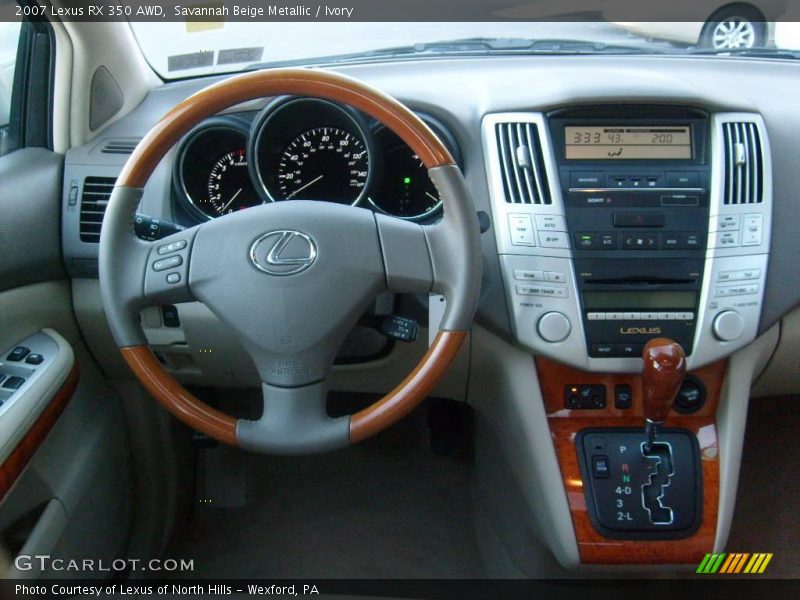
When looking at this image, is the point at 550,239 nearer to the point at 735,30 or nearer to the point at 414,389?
the point at 414,389

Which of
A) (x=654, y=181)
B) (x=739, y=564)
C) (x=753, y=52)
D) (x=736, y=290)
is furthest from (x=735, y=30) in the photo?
(x=739, y=564)

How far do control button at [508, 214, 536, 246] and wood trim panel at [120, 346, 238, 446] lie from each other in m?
0.64

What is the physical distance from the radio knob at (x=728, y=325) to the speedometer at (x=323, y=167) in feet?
2.52

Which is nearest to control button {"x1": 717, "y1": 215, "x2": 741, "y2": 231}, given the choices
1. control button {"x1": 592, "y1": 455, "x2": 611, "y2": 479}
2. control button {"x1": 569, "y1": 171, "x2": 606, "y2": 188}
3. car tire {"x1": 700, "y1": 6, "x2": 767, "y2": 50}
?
control button {"x1": 569, "y1": 171, "x2": 606, "y2": 188}

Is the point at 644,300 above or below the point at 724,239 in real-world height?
below

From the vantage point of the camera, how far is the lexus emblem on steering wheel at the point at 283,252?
3.94 feet

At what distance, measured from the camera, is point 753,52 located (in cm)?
184

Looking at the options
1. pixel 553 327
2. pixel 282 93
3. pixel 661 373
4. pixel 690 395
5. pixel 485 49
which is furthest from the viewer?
pixel 485 49

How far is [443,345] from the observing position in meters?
1.21

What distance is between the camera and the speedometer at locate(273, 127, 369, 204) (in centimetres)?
154

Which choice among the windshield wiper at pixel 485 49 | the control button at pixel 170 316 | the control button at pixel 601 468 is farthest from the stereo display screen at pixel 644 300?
the control button at pixel 170 316

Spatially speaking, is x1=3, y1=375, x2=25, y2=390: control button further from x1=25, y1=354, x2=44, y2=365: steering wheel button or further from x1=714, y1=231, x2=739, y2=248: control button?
x1=714, y1=231, x2=739, y2=248: control button

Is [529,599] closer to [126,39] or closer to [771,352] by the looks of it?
[771,352]

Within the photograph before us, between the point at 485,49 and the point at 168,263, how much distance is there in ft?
3.37
